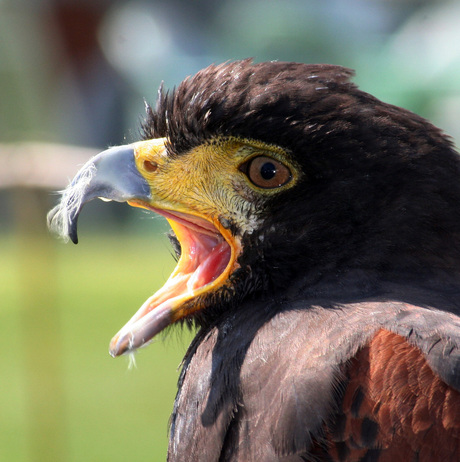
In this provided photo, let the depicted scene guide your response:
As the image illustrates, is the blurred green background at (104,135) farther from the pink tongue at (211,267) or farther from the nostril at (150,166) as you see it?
the nostril at (150,166)

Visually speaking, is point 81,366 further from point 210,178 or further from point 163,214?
point 210,178

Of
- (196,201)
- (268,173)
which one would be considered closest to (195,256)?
(196,201)

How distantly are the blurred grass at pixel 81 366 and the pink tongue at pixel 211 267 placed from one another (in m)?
0.27

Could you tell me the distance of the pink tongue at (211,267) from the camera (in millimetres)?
2570

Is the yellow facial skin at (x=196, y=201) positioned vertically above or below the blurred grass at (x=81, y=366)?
above

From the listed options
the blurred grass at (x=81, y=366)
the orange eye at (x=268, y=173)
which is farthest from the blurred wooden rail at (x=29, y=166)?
the orange eye at (x=268, y=173)

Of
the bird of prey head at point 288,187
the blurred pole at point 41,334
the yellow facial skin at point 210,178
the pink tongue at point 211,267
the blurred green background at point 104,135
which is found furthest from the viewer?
the blurred green background at point 104,135

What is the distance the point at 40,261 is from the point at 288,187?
3.62 metres

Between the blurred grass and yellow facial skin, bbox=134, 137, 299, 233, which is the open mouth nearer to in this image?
yellow facial skin, bbox=134, 137, 299, 233

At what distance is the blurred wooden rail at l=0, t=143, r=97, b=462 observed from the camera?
4.67 meters

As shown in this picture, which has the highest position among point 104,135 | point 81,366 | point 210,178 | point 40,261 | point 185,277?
point 104,135

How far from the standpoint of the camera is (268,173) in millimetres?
2420

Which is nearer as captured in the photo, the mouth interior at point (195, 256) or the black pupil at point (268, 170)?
the black pupil at point (268, 170)

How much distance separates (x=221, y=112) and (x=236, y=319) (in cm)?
61
